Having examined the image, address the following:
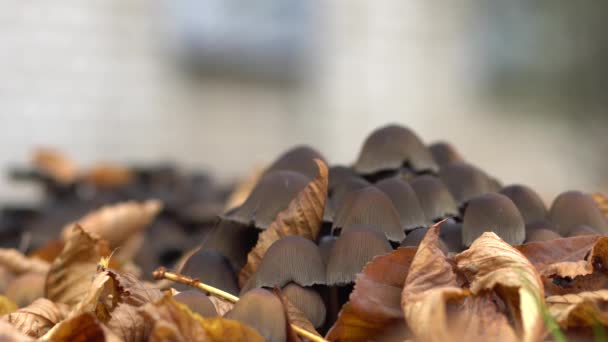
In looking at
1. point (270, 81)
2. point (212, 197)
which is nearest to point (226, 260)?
point (212, 197)

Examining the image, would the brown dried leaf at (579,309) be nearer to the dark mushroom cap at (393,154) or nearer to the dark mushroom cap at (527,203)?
the dark mushroom cap at (527,203)

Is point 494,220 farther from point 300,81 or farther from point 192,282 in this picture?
point 300,81

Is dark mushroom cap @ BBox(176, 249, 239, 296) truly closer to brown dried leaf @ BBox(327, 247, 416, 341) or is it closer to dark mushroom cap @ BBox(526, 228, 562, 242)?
brown dried leaf @ BBox(327, 247, 416, 341)

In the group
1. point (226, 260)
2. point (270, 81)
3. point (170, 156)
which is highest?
point (226, 260)

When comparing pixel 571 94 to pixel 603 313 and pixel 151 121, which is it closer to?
pixel 151 121

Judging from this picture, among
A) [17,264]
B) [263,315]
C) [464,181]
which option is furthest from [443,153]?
[17,264]
